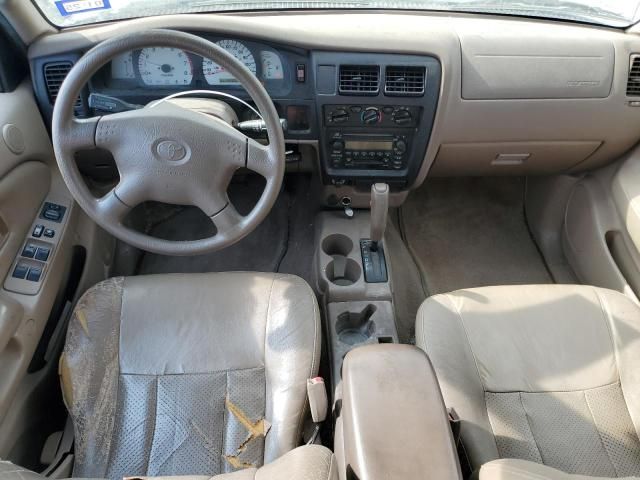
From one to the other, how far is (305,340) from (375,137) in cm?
71

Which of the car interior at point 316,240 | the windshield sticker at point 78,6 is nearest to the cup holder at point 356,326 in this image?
the car interior at point 316,240

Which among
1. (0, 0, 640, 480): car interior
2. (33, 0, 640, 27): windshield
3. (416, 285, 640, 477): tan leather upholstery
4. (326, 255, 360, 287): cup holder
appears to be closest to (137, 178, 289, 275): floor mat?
(0, 0, 640, 480): car interior

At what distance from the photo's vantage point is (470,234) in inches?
88.7

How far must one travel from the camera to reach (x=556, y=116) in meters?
1.55

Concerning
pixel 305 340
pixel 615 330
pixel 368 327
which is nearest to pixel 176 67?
pixel 305 340

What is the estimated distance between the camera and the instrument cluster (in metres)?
1.43

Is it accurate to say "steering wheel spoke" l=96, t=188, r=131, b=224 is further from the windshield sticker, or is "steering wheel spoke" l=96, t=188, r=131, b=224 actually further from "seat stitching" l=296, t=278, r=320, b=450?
the windshield sticker

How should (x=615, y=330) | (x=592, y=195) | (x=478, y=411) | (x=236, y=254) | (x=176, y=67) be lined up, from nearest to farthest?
1. (x=478, y=411)
2. (x=615, y=330)
3. (x=176, y=67)
4. (x=592, y=195)
5. (x=236, y=254)

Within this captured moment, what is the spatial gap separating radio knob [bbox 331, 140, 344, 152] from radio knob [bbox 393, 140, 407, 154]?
0.56 ft

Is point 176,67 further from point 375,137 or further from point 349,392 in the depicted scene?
point 349,392

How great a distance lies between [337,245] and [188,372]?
776mm

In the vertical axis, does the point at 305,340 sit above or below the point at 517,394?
above

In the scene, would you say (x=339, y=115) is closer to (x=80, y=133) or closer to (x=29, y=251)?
(x=80, y=133)

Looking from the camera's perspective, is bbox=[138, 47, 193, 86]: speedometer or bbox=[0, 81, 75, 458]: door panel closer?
bbox=[0, 81, 75, 458]: door panel
